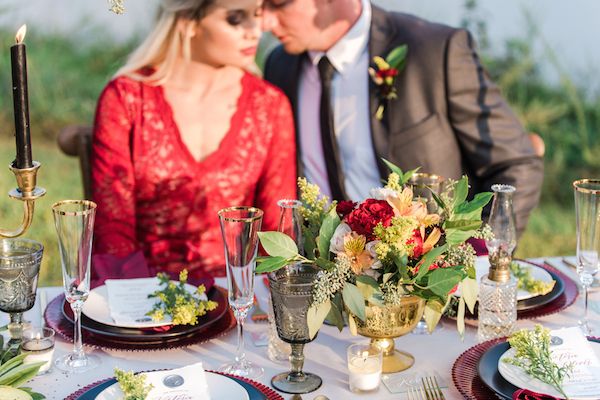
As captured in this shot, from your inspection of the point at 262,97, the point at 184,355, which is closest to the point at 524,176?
the point at 262,97

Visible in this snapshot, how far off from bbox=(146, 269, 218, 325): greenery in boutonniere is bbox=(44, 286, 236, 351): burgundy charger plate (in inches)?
1.1

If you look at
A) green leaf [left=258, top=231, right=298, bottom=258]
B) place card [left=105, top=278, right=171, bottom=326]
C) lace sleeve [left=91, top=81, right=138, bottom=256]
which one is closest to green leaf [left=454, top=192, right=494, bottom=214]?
green leaf [left=258, top=231, right=298, bottom=258]

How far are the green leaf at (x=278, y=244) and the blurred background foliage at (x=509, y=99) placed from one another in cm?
395

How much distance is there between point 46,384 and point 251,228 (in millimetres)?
482

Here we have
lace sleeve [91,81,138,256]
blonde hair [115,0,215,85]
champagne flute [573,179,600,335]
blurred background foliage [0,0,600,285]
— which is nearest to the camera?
champagne flute [573,179,600,335]

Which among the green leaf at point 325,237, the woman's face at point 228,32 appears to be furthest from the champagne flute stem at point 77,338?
the woman's face at point 228,32

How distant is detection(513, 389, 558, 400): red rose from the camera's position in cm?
150

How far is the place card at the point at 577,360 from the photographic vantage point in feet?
5.13

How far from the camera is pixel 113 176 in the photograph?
2791mm

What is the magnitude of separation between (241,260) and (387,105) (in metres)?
1.52

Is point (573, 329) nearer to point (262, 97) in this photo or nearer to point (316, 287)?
point (316, 287)

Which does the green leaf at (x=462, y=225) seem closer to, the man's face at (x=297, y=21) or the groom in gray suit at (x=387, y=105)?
the groom in gray suit at (x=387, y=105)

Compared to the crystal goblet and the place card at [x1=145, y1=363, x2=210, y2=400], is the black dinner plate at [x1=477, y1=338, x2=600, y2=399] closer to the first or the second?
the crystal goblet

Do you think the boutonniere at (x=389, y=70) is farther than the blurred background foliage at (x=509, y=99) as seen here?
No
